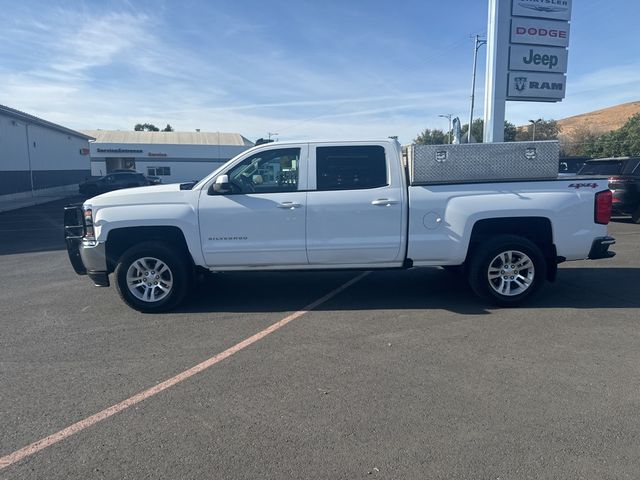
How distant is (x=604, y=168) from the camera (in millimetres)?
14211

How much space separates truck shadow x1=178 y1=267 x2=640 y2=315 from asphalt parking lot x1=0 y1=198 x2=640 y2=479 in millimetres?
50

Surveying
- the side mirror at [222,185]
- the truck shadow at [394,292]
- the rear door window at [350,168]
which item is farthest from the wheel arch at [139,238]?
the rear door window at [350,168]

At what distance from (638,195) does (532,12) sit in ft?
20.6

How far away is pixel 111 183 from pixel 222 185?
27.5m

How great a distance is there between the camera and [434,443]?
322 cm

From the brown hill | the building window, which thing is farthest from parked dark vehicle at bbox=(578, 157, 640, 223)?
the brown hill

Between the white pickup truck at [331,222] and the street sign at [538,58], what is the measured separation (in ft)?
35.4

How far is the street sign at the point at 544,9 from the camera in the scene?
48.5 feet

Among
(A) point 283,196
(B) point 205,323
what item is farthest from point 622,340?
(B) point 205,323

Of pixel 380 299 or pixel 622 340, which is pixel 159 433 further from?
pixel 622 340

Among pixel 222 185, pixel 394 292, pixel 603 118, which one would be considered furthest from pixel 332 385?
pixel 603 118

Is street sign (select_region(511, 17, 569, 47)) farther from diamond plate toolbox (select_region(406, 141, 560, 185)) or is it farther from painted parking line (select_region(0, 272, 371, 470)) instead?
painted parking line (select_region(0, 272, 371, 470))

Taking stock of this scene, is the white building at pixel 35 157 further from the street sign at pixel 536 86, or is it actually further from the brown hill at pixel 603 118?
the brown hill at pixel 603 118

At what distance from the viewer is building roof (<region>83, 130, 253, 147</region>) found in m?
59.8
